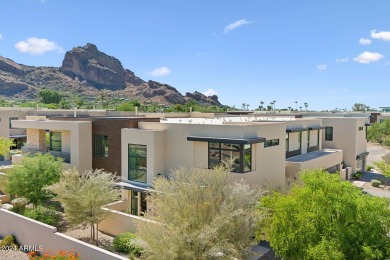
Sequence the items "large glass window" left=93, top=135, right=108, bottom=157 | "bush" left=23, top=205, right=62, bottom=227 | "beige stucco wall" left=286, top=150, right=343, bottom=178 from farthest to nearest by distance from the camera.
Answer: "large glass window" left=93, top=135, right=108, bottom=157 → "beige stucco wall" left=286, top=150, right=343, bottom=178 → "bush" left=23, top=205, right=62, bottom=227

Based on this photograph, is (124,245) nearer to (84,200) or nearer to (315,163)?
(84,200)

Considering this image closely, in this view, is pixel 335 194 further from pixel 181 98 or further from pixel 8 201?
pixel 181 98

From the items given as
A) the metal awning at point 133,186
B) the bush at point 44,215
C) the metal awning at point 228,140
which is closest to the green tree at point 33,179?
the bush at point 44,215

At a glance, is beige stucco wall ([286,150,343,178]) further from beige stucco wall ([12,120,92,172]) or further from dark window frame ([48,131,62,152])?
dark window frame ([48,131,62,152])

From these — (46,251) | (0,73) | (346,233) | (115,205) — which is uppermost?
(0,73)

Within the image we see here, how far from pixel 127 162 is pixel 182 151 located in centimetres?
431

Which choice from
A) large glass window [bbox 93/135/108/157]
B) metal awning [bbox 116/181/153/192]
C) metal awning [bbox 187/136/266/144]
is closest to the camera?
metal awning [bbox 187/136/266/144]

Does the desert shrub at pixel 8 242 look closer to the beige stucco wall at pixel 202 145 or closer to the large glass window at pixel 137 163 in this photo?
the beige stucco wall at pixel 202 145

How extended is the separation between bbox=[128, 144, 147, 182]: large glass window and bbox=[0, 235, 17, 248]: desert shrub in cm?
777

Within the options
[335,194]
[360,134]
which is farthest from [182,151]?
[360,134]

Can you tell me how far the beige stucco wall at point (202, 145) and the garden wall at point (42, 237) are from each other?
6587 millimetres

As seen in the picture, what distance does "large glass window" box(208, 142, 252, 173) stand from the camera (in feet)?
61.8

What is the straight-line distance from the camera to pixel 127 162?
23.1 metres

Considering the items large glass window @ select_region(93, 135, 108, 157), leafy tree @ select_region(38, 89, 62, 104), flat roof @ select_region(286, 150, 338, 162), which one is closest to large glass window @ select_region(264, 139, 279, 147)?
flat roof @ select_region(286, 150, 338, 162)
